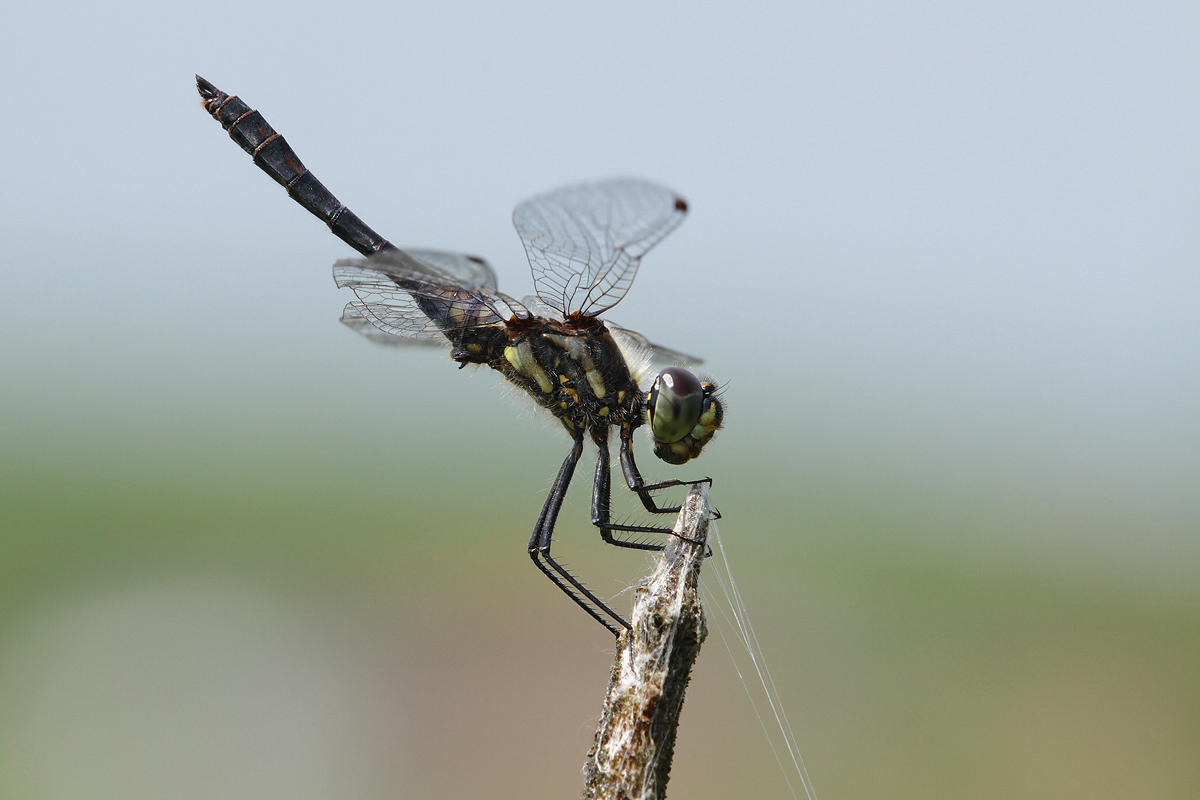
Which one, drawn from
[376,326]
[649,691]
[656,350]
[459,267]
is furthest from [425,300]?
[649,691]

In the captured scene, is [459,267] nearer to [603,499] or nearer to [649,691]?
[603,499]

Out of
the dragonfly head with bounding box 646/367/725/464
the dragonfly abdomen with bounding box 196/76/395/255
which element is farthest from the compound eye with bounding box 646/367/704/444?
the dragonfly abdomen with bounding box 196/76/395/255

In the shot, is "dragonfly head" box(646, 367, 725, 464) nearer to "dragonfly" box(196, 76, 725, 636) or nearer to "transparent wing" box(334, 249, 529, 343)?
"dragonfly" box(196, 76, 725, 636)

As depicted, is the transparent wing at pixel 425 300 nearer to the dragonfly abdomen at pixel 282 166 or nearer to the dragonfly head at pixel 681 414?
the dragonfly abdomen at pixel 282 166

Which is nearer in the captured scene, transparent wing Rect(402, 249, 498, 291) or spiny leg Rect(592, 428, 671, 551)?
transparent wing Rect(402, 249, 498, 291)

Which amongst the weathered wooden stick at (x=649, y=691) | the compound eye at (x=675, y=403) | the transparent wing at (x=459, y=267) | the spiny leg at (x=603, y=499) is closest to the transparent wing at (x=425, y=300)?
the transparent wing at (x=459, y=267)

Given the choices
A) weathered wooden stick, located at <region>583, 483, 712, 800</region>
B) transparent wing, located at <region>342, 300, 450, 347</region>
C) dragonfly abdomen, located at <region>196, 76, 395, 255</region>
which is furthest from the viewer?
dragonfly abdomen, located at <region>196, 76, 395, 255</region>
